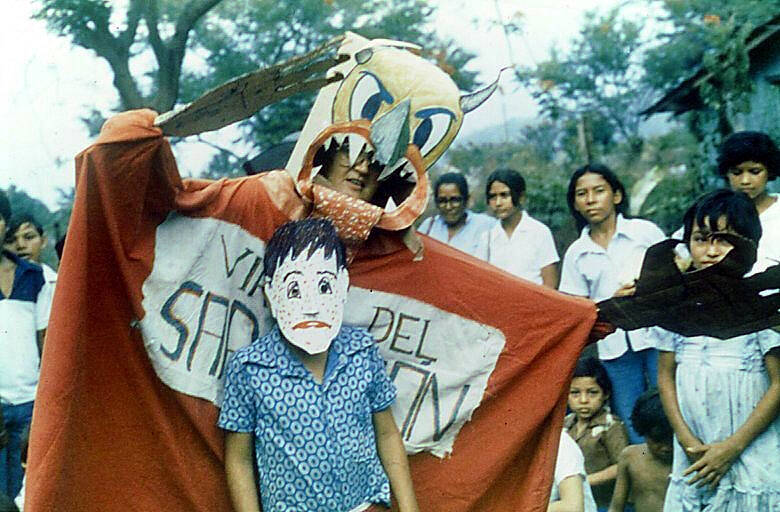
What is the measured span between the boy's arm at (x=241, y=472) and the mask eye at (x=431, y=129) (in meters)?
1.06

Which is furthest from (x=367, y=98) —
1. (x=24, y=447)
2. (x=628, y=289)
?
(x=24, y=447)

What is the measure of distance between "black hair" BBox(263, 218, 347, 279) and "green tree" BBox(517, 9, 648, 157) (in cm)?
1335

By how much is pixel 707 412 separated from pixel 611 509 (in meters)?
0.81

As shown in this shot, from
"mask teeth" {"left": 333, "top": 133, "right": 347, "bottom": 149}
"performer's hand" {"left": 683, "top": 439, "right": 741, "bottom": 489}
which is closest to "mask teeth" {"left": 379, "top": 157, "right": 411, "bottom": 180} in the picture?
"mask teeth" {"left": 333, "top": 133, "right": 347, "bottom": 149}

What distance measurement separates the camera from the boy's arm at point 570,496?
393 centimetres

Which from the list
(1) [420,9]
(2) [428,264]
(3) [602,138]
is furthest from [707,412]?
(3) [602,138]

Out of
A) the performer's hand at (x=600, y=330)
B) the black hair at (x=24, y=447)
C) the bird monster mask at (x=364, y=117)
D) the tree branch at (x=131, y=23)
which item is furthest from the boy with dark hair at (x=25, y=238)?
the performer's hand at (x=600, y=330)

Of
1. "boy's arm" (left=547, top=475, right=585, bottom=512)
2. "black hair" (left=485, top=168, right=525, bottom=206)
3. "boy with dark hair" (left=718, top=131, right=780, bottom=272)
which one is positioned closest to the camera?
"boy's arm" (left=547, top=475, right=585, bottom=512)

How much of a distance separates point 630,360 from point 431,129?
6.39 feet

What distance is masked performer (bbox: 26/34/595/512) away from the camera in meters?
2.97

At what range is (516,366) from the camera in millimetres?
3553

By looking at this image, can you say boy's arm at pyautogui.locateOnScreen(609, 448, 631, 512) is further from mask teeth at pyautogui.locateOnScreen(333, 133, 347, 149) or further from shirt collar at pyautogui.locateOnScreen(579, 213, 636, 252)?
mask teeth at pyautogui.locateOnScreen(333, 133, 347, 149)

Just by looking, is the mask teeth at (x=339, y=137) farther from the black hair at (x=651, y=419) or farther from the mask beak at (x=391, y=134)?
the black hair at (x=651, y=419)

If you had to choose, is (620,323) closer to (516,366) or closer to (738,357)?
(516,366)
